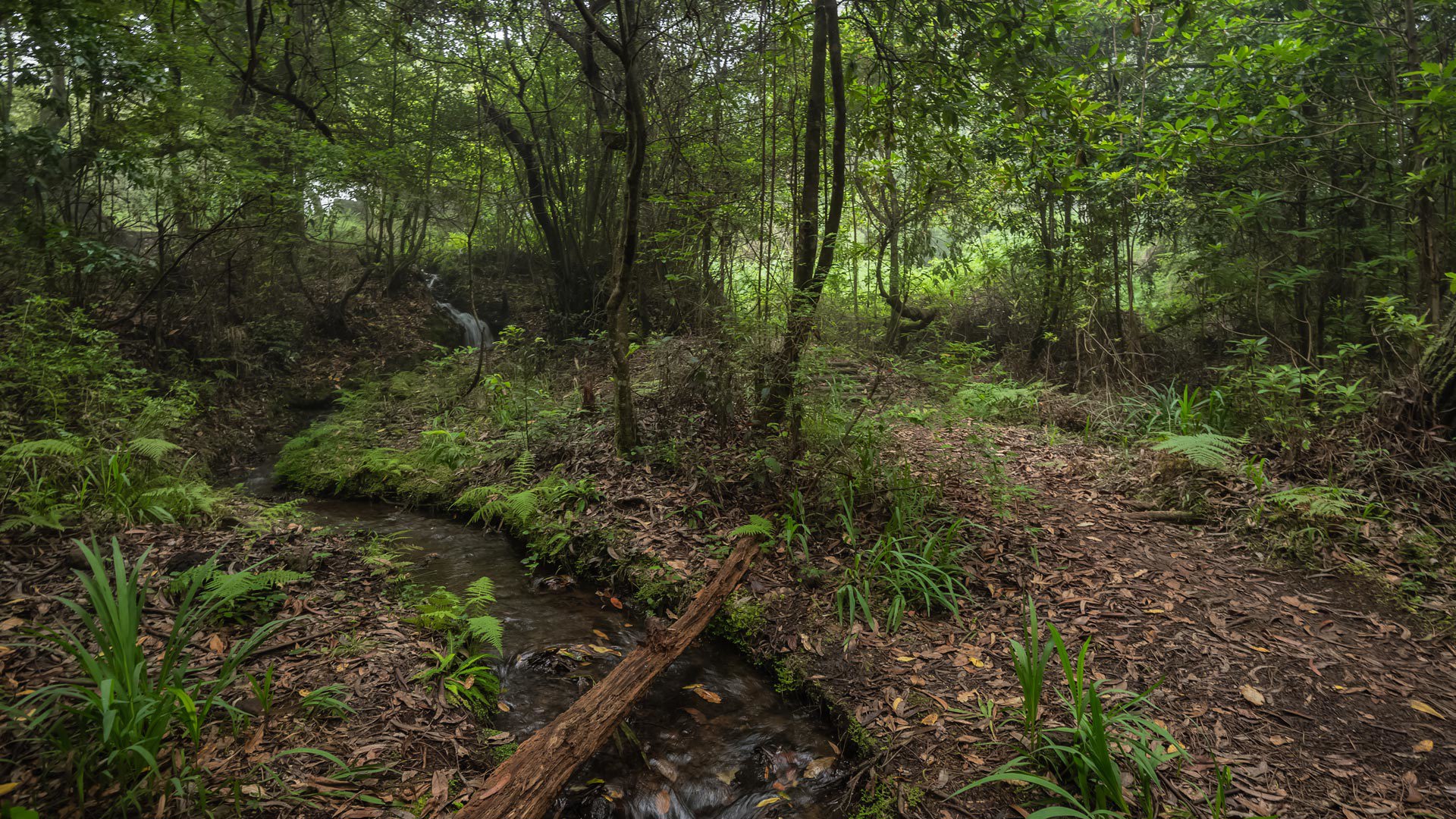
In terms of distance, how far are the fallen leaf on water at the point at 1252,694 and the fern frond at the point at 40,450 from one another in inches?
298

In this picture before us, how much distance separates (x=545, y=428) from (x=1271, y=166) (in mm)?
10205

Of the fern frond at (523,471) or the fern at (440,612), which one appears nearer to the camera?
the fern at (440,612)

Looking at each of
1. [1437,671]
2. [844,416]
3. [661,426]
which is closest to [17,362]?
[661,426]

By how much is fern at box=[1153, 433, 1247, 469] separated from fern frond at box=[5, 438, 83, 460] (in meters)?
8.44

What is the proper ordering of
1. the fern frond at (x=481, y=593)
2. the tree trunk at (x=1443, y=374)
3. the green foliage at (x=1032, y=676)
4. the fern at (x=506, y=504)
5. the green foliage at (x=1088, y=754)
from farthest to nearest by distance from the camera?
the fern at (x=506, y=504)
the tree trunk at (x=1443, y=374)
the fern frond at (x=481, y=593)
the green foliage at (x=1032, y=676)
the green foliage at (x=1088, y=754)

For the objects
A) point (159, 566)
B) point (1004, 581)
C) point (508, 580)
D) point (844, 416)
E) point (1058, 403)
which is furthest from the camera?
point (1058, 403)

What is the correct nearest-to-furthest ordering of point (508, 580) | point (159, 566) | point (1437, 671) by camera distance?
point (1437, 671), point (159, 566), point (508, 580)

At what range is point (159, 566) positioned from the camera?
397 cm

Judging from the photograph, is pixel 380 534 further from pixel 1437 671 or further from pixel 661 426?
pixel 1437 671

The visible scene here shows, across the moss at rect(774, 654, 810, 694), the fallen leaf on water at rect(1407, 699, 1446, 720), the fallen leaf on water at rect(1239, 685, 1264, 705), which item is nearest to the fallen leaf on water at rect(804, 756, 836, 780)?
the moss at rect(774, 654, 810, 694)

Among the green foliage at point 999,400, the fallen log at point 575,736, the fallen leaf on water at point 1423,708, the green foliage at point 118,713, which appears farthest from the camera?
the green foliage at point 999,400

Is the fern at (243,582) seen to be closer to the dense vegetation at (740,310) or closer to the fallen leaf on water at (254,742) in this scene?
the dense vegetation at (740,310)

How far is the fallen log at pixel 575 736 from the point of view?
2518mm

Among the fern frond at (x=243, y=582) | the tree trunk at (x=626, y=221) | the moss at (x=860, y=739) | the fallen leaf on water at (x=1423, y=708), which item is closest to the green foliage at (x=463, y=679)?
the fern frond at (x=243, y=582)
